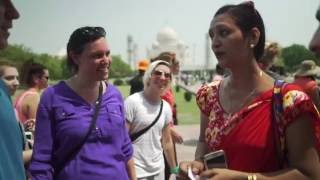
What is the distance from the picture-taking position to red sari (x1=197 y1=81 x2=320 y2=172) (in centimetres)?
213

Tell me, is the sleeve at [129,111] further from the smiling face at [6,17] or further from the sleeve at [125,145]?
the smiling face at [6,17]

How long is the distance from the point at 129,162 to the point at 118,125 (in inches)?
15.5

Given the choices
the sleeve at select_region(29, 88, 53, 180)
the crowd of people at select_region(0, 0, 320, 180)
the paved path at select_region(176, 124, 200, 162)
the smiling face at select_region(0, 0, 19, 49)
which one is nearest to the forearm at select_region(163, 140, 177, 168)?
the crowd of people at select_region(0, 0, 320, 180)

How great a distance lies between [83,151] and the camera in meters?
3.14

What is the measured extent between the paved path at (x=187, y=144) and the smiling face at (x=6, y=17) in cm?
720

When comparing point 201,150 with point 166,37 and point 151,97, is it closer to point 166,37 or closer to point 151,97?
point 151,97

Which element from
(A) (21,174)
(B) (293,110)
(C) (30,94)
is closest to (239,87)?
(B) (293,110)

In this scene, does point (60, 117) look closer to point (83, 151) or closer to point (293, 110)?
point (83, 151)

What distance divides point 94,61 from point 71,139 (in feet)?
→ 1.88

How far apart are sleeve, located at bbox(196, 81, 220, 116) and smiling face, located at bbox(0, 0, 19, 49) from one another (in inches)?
40.9

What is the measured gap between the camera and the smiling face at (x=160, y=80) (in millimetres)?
4688

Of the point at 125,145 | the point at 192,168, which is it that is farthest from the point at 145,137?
the point at 192,168

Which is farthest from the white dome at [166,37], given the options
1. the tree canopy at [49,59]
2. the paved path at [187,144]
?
the paved path at [187,144]

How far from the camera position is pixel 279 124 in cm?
214
